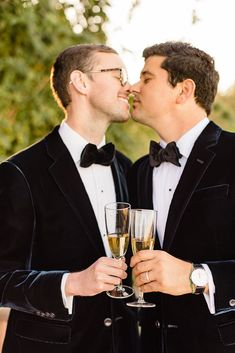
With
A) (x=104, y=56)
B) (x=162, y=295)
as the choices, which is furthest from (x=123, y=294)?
(x=104, y=56)

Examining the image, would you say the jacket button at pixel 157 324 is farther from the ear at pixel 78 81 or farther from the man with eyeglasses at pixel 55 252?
the ear at pixel 78 81

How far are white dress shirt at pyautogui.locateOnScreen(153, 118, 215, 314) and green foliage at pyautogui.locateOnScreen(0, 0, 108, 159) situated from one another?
238 cm

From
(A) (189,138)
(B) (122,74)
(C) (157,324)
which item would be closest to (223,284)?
(C) (157,324)

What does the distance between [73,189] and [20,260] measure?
0.50 m

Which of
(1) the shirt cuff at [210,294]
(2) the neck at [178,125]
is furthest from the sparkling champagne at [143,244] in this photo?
(2) the neck at [178,125]

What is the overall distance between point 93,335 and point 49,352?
26cm

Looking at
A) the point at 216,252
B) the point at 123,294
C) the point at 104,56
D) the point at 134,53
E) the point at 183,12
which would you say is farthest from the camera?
the point at 134,53

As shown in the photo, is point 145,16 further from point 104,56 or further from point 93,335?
point 93,335

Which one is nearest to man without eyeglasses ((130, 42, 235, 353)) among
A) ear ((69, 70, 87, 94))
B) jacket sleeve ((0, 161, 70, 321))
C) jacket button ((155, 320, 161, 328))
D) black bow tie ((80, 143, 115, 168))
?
jacket button ((155, 320, 161, 328))

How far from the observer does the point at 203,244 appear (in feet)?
10.7

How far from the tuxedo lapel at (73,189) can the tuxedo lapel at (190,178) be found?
1.35ft

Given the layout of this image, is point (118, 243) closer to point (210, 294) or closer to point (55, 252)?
point (210, 294)

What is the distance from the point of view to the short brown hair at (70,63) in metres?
4.25

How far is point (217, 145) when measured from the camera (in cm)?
347
